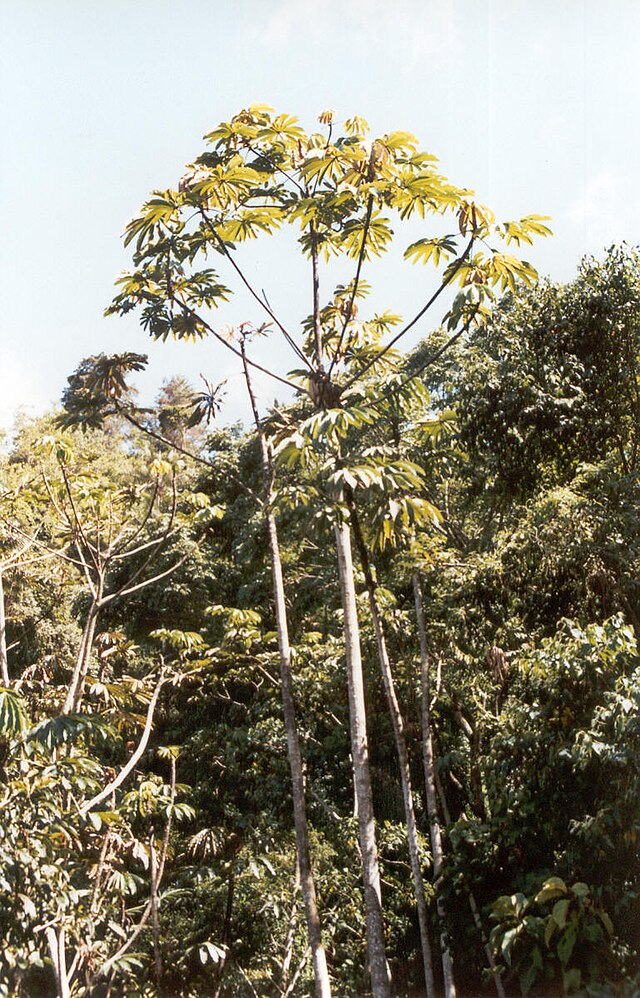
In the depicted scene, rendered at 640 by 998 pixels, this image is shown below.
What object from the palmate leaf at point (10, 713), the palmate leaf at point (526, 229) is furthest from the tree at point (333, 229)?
the palmate leaf at point (10, 713)

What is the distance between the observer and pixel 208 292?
20.0 feet

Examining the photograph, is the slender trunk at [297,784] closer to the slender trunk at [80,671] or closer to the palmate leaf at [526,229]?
the slender trunk at [80,671]

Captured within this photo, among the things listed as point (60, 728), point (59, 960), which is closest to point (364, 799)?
point (60, 728)

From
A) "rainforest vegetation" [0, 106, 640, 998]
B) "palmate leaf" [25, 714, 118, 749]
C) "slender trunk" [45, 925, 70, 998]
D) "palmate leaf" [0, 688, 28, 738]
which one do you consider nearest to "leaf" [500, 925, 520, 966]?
"rainforest vegetation" [0, 106, 640, 998]

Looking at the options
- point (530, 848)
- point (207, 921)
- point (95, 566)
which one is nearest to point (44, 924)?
point (95, 566)

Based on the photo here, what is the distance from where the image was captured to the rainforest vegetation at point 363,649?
16.1ft

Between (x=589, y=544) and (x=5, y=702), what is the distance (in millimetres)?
4814

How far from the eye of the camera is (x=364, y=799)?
16.4ft

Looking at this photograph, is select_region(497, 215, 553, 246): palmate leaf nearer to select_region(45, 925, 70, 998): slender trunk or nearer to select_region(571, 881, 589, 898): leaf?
select_region(571, 881, 589, 898): leaf

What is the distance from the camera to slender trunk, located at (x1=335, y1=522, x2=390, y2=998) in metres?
4.83

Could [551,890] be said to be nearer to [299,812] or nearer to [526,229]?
[299,812]

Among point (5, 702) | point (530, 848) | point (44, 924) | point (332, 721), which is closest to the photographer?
point (5, 702)

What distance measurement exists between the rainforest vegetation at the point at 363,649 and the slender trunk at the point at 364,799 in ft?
0.06

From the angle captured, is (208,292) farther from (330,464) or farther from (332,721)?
(332,721)
